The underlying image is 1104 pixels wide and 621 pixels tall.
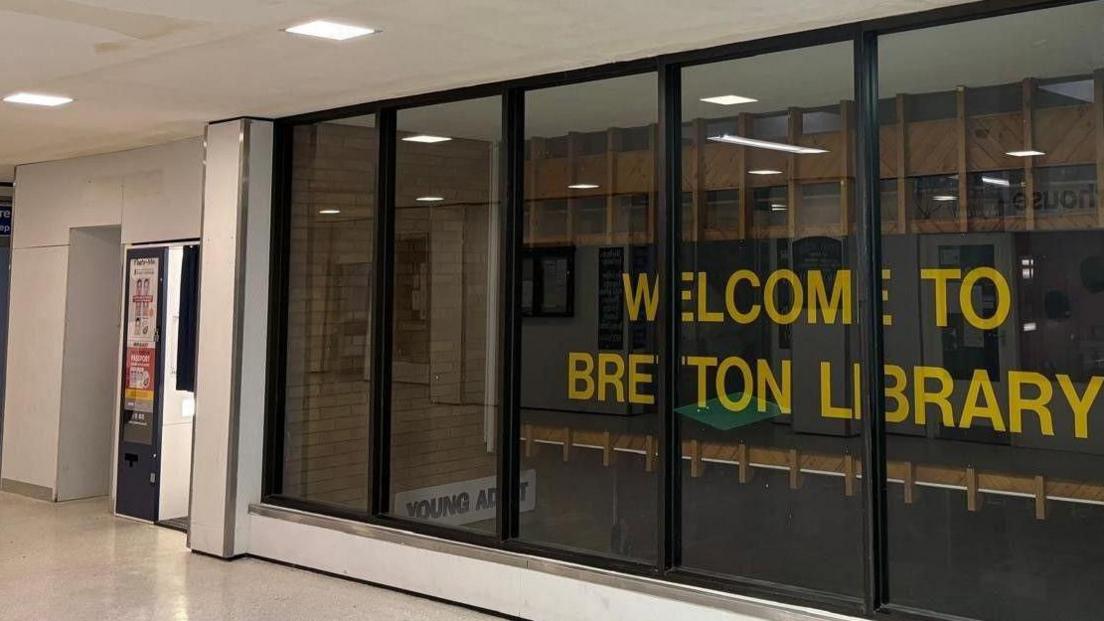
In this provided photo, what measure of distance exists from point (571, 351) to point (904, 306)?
1874mm

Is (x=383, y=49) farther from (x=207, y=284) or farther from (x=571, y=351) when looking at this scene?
(x=207, y=284)

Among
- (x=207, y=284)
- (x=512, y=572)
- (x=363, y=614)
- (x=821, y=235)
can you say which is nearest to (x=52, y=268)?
(x=207, y=284)

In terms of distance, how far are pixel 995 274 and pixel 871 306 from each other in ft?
1.82

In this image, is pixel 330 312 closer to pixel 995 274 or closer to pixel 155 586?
pixel 155 586

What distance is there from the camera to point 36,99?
19.4 feet

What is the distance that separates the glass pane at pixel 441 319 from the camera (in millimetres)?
5941

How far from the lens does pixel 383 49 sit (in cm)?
473

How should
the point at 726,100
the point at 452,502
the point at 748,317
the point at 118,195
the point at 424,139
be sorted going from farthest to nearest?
the point at 118,195 < the point at 424,139 < the point at 452,502 < the point at 726,100 < the point at 748,317

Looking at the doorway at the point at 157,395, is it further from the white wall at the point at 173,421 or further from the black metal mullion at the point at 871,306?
the black metal mullion at the point at 871,306

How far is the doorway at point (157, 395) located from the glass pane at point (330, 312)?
111 centimetres

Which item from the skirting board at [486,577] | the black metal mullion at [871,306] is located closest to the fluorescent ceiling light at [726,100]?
the black metal mullion at [871,306]

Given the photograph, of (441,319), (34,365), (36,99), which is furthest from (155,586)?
(34,365)

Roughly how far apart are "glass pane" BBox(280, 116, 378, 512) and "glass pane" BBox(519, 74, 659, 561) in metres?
1.27

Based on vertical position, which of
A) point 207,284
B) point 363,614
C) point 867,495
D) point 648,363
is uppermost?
point 207,284
